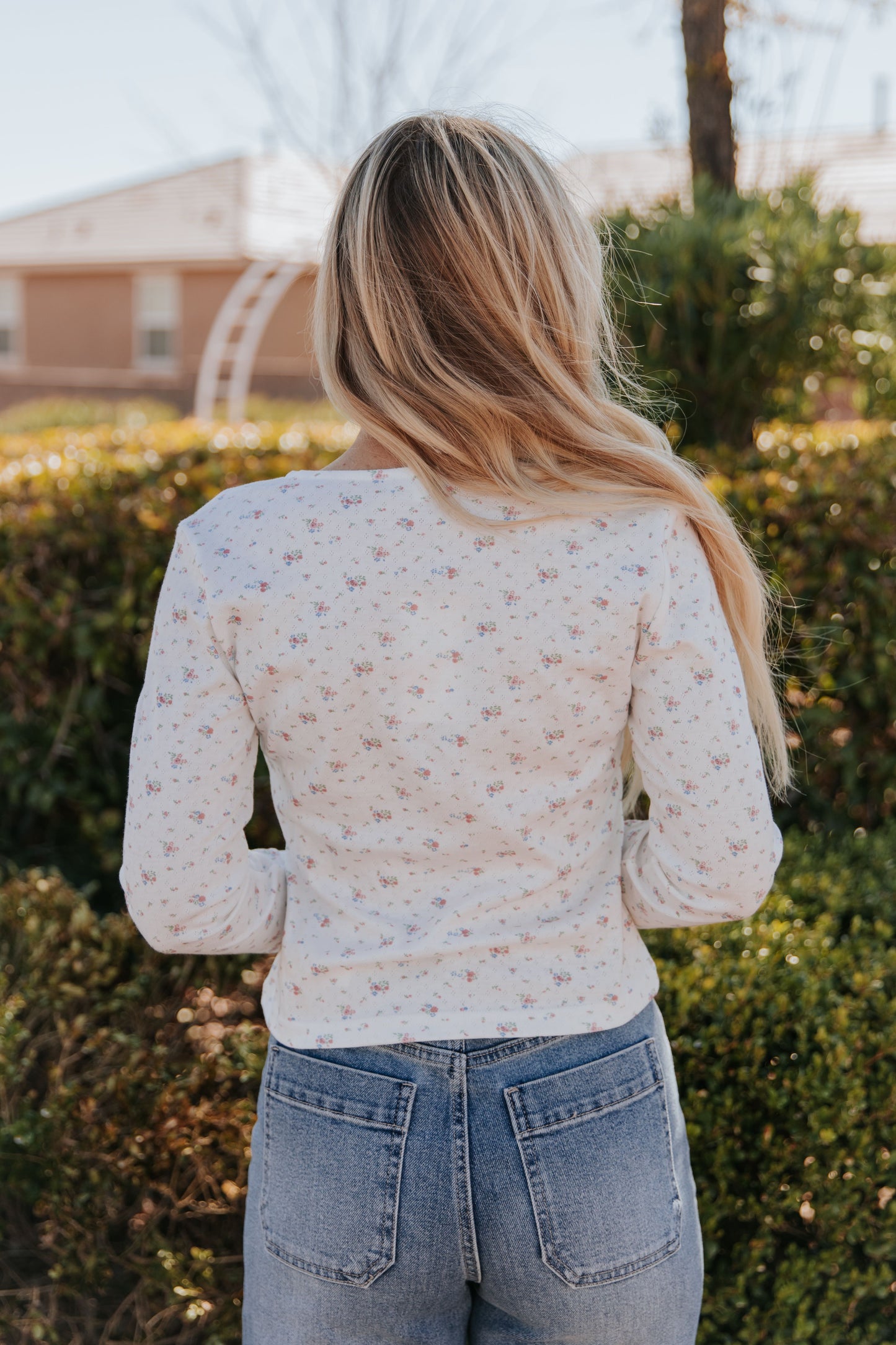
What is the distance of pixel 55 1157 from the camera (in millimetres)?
2598

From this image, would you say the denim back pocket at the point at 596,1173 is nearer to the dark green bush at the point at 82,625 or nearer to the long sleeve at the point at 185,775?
the long sleeve at the point at 185,775

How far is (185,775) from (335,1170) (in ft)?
1.62

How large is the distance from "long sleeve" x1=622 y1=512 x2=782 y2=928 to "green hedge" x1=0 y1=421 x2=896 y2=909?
1.80m

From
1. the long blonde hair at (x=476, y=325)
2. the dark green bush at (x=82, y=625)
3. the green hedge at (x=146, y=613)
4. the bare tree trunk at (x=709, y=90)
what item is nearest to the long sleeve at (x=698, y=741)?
the long blonde hair at (x=476, y=325)

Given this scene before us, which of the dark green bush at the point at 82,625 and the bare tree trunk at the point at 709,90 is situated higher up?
the bare tree trunk at the point at 709,90

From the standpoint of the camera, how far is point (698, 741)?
4.42 feet

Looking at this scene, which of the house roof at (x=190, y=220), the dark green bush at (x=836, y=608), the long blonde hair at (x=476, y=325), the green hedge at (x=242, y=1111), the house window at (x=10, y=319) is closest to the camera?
the long blonde hair at (x=476, y=325)

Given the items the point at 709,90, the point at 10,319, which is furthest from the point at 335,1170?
the point at 10,319

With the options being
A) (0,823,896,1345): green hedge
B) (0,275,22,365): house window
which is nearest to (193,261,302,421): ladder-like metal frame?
(0,275,22,365): house window

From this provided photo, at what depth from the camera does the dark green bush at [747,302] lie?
4.00 metres

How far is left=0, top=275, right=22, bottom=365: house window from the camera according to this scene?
24.0 metres

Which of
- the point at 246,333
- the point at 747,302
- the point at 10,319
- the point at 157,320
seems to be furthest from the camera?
the point at 10,319

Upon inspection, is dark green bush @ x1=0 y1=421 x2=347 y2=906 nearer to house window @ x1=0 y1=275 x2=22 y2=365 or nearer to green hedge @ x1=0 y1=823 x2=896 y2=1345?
green hedge @ x1=0 y1=823 x2=896 y2=1345

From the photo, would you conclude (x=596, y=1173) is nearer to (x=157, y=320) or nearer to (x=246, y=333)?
(x=246, y=333)
